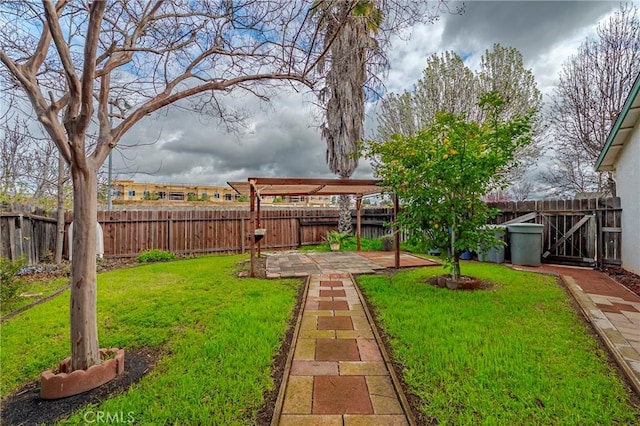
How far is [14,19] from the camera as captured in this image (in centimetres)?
308

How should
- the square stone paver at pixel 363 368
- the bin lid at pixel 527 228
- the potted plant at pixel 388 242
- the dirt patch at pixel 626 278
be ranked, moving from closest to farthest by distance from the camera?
the square stone paver at pixel 363 368 → the dirt patch at pixel 626 278 → the bin lid at pixel 527 228 → the potted plant at pixel 388 242

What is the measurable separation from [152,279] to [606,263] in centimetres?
977

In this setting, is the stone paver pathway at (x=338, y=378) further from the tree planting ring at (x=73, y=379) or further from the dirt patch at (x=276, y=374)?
the tree planting ring at (x=73, y=379)

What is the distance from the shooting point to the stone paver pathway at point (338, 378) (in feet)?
6.10

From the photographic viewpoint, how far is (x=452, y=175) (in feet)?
14.7

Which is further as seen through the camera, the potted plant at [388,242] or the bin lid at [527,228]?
the potted plant at [388,242]

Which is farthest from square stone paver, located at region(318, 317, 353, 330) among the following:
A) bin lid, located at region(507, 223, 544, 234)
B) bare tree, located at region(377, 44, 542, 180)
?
bare tree, located at region(377, 44, 542, 180)

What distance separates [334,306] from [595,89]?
463 inches

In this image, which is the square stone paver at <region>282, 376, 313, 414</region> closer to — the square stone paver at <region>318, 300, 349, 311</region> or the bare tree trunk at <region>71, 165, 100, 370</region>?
the bare tree trunk at <region>71, 165, 100, 370</region>

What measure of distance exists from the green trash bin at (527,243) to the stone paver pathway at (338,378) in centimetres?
519

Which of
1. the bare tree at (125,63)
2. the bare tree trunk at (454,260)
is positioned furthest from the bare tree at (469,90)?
the bare tree at (125,63)

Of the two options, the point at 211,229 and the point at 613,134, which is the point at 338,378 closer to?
the point at 613,134

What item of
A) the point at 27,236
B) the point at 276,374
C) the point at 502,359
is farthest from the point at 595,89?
the point at 27,236

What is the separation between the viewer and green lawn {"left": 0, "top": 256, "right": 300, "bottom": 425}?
1.98 meters
